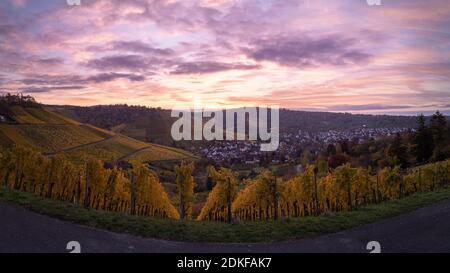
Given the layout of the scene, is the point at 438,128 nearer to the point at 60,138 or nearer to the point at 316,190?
the point at 316,190

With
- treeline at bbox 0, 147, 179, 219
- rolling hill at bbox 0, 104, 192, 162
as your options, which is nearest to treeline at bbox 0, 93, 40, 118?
rolling hill at bbox 0, 104, 192, 162

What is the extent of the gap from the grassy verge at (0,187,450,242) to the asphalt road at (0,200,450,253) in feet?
1.87

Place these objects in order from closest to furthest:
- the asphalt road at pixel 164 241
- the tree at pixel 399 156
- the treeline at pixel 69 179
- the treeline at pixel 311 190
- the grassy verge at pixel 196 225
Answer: the asphalt road at pixel 164 241 < the grassy verge at pixel 196 225 < the treeline at pixel 311 190 < the treeline at pixel 69 179 < the tree at pixel 399 156

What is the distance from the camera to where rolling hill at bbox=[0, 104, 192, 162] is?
104125 millimetres

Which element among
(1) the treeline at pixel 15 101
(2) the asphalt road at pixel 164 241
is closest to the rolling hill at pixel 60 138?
(1) the treeline at pixel 15 101

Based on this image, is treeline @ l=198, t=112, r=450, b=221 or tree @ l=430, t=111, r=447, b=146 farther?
tree @ l=430, t=111, r=447, b=146

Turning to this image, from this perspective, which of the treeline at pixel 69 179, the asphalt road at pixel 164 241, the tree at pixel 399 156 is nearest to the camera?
the asphalt road at pixel 164 241

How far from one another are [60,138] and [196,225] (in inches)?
4309

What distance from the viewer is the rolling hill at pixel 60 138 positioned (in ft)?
342

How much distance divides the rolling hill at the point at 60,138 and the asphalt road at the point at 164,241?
75975 mm

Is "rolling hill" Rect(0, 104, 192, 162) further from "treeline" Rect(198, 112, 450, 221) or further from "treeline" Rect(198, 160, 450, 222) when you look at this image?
"treeline" Rect(198, 160, 450, 222)

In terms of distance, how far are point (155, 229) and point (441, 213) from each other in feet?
49.8

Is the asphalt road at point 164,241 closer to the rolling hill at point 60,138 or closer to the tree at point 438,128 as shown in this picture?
the tree at point 438,128
